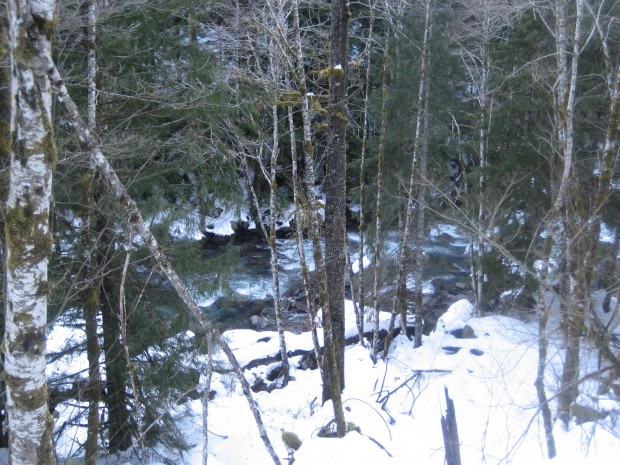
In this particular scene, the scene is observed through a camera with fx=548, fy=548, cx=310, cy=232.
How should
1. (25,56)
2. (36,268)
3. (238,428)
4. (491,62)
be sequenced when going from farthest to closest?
(491,62), (238,428), (36,268), (25,56)

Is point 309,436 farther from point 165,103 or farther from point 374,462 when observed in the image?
point 165,103

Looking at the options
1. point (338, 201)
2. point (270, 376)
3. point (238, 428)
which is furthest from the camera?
point (270, 376)

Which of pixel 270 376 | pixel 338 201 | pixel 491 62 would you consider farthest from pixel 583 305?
pixel 491 62

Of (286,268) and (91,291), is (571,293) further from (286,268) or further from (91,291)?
(286,268)

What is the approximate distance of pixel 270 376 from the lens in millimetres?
12789

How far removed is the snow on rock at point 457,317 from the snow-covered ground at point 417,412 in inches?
21.1

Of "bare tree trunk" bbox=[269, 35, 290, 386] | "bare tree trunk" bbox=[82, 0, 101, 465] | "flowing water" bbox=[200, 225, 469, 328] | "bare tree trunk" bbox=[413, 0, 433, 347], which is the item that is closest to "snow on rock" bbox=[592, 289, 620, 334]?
"bare tree trunk" bbox=[413, 0, 433, 347]

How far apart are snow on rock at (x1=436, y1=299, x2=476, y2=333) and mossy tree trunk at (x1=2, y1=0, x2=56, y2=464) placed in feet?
39.6

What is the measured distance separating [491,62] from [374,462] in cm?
1150

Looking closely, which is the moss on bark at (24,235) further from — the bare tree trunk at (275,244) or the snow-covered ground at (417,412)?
the bare tree trunk at (275,244)

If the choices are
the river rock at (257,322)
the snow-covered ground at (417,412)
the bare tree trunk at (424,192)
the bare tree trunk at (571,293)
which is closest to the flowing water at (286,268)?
the river rock at (257,322)

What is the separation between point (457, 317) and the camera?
48.6 feet

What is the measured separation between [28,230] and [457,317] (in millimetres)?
12989

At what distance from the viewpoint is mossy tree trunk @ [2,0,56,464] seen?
3.15 meters
